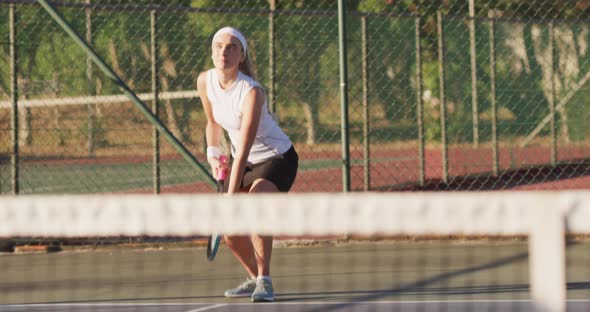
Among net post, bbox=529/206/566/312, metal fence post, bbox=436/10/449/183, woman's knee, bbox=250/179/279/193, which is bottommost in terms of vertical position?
net post, bbox=529/206/566/312

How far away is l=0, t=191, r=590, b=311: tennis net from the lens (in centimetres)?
360

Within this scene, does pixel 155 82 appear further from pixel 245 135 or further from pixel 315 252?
pixel 245 135

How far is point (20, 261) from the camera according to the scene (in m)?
10.0

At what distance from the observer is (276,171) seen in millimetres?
6938

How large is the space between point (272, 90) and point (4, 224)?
6.83 m

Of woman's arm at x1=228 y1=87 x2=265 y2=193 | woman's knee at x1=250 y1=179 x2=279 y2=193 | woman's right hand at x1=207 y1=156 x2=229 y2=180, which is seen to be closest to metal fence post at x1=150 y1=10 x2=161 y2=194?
woman's right hand at x1=207 y1=156 x2=229 y2=180

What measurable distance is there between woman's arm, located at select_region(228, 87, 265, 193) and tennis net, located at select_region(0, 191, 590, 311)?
0.78 meters

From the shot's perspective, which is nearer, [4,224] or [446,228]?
[446,228]

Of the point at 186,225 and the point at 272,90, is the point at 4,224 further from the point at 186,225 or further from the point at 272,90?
the point at 272,90

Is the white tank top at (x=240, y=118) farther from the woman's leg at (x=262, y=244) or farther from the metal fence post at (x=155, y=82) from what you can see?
the metal fence post at (x=155, y=82)

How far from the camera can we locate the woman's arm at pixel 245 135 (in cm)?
660

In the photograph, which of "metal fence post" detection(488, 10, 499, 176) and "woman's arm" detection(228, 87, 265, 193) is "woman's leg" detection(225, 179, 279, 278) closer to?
"woman's arm" detection(228, 87, 265, 193)

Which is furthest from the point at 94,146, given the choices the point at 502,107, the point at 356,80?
the point at 502,107

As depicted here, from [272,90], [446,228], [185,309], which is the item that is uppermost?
[272,90]
